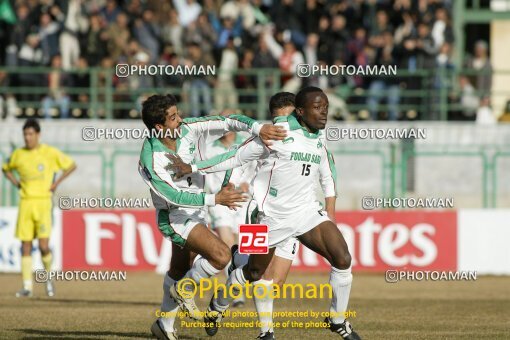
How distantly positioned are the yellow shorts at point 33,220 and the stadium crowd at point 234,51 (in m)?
6.77

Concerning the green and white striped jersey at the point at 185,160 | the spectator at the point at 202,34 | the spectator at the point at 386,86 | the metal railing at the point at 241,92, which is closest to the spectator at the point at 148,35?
the spectator at the point at 202,34

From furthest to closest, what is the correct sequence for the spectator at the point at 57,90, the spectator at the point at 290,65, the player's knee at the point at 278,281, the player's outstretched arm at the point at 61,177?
the spectator at the point at 290,65 → the spectator at the point at 57,90 → the player's outstretched arm at the point at 61,177 → the player's knee at the point at 278,281

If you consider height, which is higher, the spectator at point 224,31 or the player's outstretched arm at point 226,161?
the spectator at point 224,31

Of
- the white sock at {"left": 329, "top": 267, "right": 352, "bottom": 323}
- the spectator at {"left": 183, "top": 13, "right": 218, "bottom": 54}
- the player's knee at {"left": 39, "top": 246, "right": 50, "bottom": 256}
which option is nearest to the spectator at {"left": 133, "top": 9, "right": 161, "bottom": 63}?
the spectator at {"left": 183, "top": 13, "right": 218, "bottom": 54}

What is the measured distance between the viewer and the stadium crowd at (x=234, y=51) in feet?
82.6

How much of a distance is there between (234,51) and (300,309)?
10704 millimetres

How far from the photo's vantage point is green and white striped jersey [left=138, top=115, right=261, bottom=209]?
11.6 metres

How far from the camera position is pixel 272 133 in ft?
38.4

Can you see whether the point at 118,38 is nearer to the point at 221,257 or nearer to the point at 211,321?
the point at 211,321

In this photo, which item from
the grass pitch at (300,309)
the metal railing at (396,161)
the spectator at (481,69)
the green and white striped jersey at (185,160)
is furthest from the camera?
the spectator at (481,69)

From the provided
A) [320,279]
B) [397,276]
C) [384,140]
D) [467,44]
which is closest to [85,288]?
[320,279]

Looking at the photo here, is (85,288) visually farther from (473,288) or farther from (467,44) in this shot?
(467,44)

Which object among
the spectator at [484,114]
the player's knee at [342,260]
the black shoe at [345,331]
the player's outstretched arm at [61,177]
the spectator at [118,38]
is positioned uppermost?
the spectator at [118,38]

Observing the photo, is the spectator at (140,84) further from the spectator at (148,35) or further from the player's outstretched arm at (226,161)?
A: the player's outstretched arm at (226,161)
